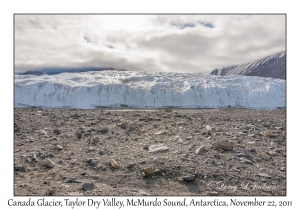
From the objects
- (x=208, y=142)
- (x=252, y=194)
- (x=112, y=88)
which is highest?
(x=112, y=88)

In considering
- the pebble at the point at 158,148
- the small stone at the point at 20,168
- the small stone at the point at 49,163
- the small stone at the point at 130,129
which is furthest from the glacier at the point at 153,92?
the small stone at the point at 20,168

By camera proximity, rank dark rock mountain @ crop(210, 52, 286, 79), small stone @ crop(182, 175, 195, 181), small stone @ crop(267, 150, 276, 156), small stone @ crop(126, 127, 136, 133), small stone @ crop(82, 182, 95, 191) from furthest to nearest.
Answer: dark rock mountain @ crop(210, 52, 286, 79)
small stone @ crop(126, 127, 136, 133)
small stone @ crop(267, 150, 276, 156)
small stone @ crop(182, 175, 195, 181)
small stone @ crop(82, 182, 95, 191)

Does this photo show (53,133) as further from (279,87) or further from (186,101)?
(279,87)

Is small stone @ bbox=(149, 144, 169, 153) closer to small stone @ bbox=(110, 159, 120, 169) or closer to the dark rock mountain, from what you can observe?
small stone @ bbox=(110, 159, 120, 169)

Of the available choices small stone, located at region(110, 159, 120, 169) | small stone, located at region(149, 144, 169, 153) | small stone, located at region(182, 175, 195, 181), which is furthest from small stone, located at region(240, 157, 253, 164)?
small stone, located at region(110, 159, 120, 169)

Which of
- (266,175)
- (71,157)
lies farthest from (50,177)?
(266,175)

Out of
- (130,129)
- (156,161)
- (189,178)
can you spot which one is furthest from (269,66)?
(189,178)
